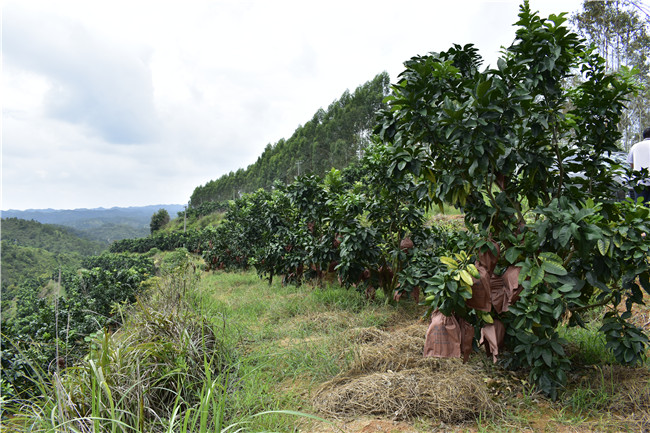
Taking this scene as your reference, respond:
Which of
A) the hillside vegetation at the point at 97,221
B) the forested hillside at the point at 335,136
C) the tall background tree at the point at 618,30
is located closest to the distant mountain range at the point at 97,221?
the hillside vegetation at the point at 97,221

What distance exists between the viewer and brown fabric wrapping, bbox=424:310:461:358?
2240 mm

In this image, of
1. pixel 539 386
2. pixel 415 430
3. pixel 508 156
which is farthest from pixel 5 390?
pixel 508 156

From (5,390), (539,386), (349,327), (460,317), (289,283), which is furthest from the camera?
(289,283)

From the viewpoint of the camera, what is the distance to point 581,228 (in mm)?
1898

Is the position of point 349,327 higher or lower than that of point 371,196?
lower

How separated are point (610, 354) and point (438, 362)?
114cm

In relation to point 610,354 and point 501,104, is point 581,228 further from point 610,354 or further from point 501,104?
point 610,354

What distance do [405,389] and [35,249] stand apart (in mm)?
47787

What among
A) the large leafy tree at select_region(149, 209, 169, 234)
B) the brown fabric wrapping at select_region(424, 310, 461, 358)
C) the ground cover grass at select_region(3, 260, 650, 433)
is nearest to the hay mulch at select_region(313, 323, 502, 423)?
the ground cover grass at select_region(3, 260, 650, 433)

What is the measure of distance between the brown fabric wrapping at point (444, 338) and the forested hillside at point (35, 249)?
A: 34.5m

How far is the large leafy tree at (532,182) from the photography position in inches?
78.4

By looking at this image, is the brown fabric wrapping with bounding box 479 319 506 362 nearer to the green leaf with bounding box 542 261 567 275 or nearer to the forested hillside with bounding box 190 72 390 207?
the green leaf with bounding box 542 261 567 275

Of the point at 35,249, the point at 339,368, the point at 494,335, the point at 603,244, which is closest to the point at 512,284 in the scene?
the point at 494,335

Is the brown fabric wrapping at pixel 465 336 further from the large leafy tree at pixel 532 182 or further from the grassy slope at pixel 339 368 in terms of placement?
the grassy slope at pixel 339 368
